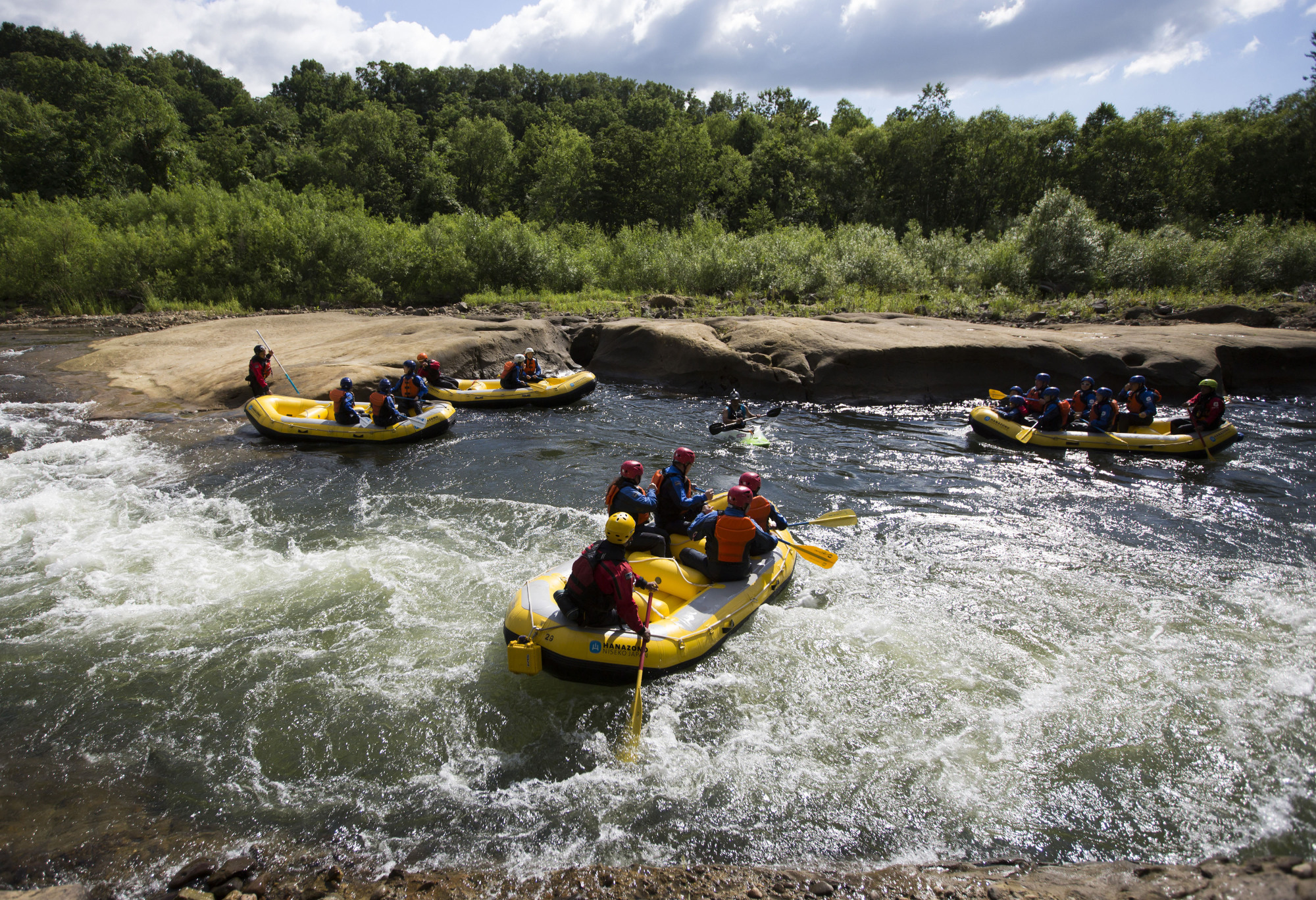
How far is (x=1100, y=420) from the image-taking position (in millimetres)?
10883

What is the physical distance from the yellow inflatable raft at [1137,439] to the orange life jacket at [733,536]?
7.20 m

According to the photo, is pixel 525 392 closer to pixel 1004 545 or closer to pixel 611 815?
pixel 1004 545

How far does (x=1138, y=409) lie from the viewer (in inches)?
430

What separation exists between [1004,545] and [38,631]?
9325mm

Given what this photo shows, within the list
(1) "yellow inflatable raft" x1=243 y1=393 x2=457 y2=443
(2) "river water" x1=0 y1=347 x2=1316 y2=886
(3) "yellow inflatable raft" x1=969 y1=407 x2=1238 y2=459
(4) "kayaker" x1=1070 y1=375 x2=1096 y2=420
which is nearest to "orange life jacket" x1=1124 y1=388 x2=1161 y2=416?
(3) "yellow inflatable raft" x1=969 y1=407 x2=1238 y2=459

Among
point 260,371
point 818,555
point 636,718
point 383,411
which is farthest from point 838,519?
point 260,371

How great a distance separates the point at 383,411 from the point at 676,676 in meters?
7.44

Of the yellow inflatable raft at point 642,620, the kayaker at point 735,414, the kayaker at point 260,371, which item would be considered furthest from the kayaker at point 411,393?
the yellow inflatable raft at point 642,620

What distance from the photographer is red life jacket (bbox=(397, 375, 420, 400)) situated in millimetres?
11438

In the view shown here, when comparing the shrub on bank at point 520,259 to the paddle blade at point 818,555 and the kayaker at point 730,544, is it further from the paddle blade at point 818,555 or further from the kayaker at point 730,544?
the kayaker at point 730,544

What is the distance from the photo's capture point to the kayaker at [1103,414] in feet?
35.6

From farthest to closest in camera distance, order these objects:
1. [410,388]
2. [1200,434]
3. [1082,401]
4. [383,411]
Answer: [410,388], [1082,401], [383,411], [1200,434]

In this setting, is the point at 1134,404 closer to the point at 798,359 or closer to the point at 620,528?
the point at 798,359

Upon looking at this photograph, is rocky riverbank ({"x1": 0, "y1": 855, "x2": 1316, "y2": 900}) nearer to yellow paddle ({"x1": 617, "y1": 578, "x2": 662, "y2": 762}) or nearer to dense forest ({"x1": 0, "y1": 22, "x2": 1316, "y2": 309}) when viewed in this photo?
yellow paddle ({"x1": 617, "y1": 578, "x2": 662, "y2": 762})
